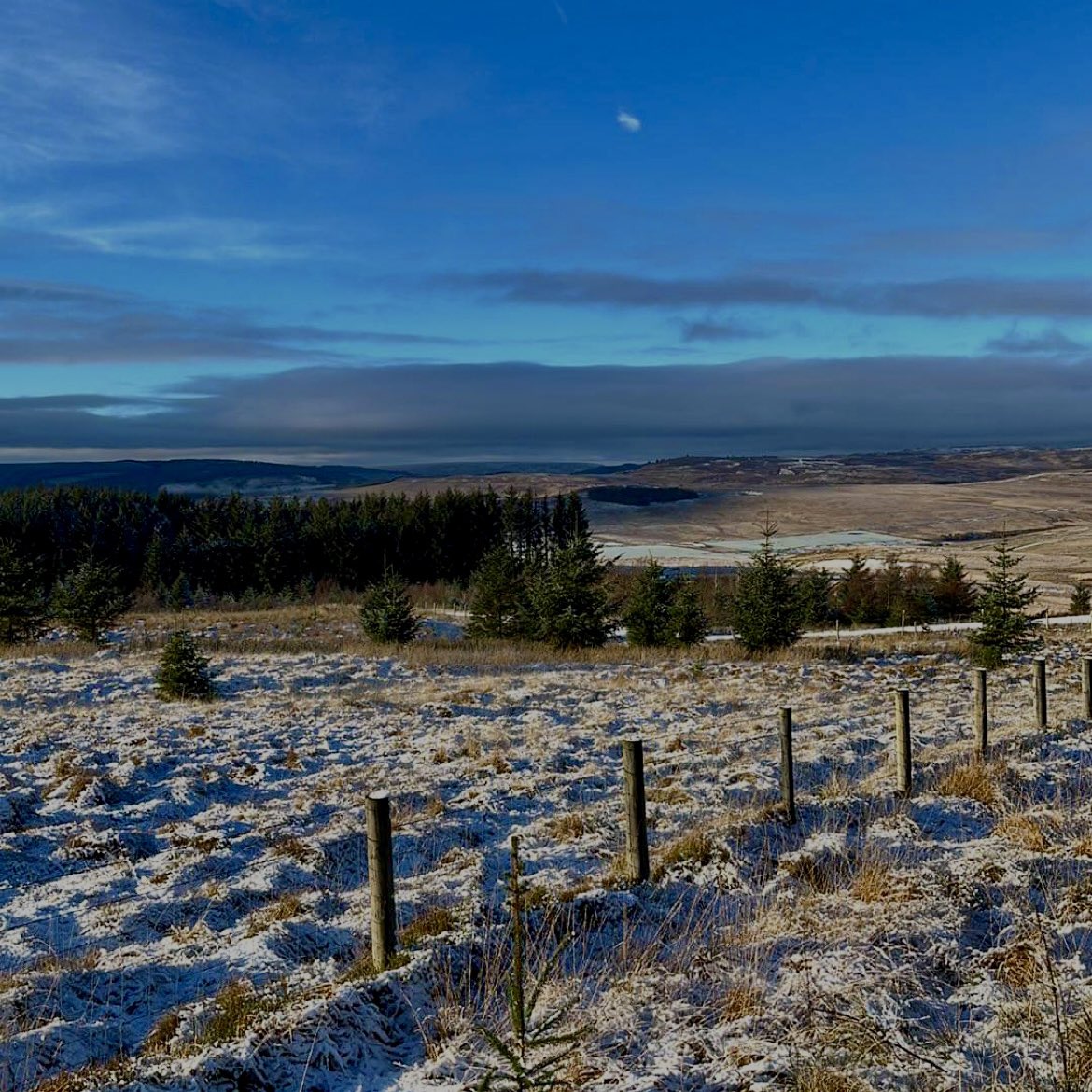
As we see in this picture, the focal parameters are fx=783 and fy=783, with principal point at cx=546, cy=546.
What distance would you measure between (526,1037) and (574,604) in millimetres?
22462

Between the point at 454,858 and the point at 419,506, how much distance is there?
8363 cm

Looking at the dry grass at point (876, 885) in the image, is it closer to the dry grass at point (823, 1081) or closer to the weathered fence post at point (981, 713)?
the dry grass at point (823, 1081)

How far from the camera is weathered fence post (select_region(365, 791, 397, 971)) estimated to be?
4.87 meters

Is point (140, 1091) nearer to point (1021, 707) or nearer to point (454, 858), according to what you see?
point (454, 858)

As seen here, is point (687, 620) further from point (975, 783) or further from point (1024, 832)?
point (1024, 832)

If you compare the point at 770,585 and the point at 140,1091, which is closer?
the point at 140,1091

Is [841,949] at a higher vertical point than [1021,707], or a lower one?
higher

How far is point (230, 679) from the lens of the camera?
62.1 feet

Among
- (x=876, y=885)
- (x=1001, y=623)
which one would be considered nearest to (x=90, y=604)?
(x=876, y=885)

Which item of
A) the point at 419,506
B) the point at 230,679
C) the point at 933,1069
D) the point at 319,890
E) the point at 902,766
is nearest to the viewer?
the point at 933,1069

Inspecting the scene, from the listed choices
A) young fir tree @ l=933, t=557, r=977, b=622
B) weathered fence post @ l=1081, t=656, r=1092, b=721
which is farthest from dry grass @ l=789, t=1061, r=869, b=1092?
young fir tree @ l=933, t=557, r=977, b=622

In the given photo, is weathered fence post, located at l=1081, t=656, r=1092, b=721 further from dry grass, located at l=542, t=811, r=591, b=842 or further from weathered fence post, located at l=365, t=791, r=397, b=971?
weathered fence post, located at l=365, t=791, r=397, b=971

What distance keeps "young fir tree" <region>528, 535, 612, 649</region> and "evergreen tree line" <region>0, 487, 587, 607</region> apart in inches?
1576

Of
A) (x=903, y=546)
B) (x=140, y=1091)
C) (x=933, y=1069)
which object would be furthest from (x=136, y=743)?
(x=903, y=546)
